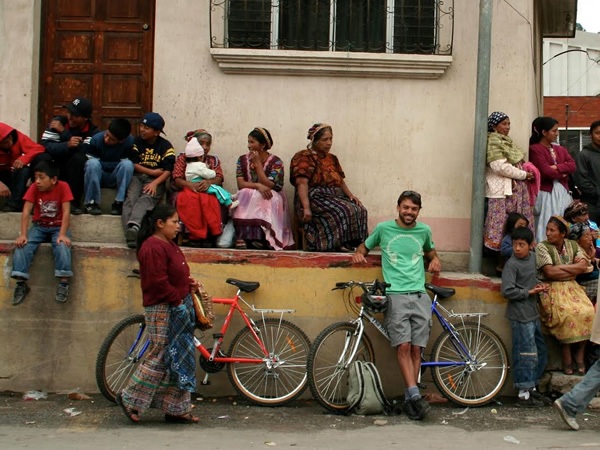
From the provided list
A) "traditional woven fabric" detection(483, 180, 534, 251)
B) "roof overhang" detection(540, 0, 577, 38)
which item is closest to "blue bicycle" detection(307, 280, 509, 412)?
"traditional woven fabric" detection(483, 180, 534, 251)

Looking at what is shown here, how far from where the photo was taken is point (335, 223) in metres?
8.23

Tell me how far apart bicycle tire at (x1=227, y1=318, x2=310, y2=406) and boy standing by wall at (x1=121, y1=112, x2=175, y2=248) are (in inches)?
60.2

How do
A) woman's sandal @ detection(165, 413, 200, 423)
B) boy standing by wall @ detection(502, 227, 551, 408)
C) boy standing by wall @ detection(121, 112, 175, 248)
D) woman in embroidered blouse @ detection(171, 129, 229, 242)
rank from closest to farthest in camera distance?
woman's sandal @ detection(165, 413, 200, 423), boy standing by wall @ detection(502, 227, 551, 408), woman in embroidered blouse @ detection(171, 129, 229, 242), boy standing by wall @ detection(121, 112, 175, 248)

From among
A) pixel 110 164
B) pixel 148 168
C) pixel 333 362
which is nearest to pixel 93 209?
pixel 110 164

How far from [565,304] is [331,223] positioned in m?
2.16

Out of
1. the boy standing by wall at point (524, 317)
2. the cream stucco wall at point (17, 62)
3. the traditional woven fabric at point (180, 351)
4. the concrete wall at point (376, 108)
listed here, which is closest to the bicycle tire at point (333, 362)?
the traditional woven fabric at point (180, 351)

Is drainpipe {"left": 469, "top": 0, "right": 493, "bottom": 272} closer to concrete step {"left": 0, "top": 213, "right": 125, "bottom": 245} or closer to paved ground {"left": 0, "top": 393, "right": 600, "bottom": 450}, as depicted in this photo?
paved ground {"left": 0, "top": 393, "right": 600, "bottom": 450}

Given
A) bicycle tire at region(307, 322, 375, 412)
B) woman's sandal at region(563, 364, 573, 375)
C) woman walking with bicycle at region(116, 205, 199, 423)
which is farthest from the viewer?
woman's sandal at region(563, 364, 573, 375)

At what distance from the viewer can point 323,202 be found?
8.29 meters

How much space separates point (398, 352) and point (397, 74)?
2833mm

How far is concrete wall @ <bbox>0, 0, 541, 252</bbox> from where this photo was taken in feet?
28.7

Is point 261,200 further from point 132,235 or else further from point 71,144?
point 71,144

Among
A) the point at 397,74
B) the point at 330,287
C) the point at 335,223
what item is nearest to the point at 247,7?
the point at 397,74

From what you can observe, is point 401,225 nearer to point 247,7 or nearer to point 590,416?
point 590,416
